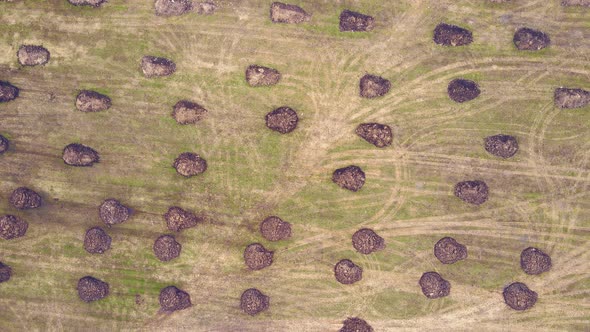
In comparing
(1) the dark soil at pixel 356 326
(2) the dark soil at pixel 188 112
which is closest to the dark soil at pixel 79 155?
(2) the dark soil at pixel 188 112

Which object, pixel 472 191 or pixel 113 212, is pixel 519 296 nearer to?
pixel 472 191

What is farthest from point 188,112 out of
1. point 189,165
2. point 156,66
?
point 156,66

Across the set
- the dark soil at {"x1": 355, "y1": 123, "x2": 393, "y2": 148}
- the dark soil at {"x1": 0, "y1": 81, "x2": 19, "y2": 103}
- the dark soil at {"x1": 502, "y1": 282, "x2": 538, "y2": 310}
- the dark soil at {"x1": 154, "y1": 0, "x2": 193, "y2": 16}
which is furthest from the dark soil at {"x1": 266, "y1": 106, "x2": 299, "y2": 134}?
the dark soil at {"x1": 502, "y1": 282, "x2": 538, "y2": 310}

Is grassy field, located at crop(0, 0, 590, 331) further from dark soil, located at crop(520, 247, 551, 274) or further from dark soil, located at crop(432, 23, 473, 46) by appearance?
dark soil, located at crop(520, 247, 551, 274)

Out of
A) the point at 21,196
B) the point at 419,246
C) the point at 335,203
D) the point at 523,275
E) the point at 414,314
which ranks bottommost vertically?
the point at 414,314

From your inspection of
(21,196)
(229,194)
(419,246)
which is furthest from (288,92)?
(21,196)

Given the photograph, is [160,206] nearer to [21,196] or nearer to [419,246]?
[21,196]
